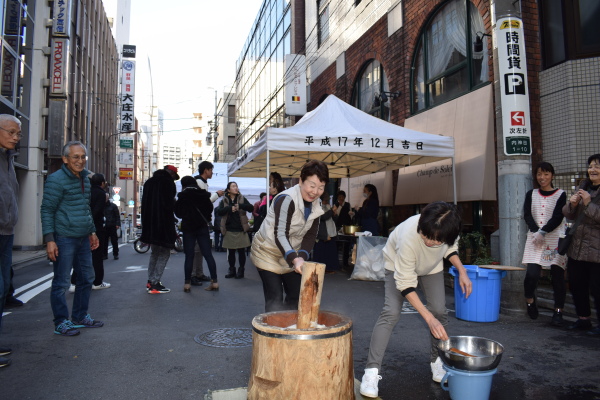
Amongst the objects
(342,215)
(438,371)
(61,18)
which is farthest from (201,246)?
(61,18)

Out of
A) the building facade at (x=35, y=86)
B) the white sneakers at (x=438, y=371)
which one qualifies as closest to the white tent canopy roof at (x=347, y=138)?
the white sneakers at (x=438, y=371)

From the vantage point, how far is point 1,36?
1381cm

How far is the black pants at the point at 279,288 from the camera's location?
366 cm

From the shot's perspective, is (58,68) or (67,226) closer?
(67,226)

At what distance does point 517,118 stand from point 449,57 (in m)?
4.89

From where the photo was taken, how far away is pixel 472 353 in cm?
316

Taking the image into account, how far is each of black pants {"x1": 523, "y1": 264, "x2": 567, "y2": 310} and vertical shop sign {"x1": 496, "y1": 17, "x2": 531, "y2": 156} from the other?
1.48 meters

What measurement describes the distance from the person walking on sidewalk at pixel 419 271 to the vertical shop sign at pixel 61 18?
18348mm

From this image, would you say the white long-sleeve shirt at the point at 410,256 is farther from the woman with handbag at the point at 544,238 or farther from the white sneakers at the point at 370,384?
the woman with handbag at the point at 544,238

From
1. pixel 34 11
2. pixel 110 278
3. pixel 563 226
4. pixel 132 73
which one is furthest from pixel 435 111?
pixel 132 73

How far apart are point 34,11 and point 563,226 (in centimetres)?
1882

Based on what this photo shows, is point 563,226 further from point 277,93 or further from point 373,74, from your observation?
point 277,93

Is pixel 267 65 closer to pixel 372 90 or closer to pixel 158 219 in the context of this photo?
pixel 372 90

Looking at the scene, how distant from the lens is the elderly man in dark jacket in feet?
22.5
